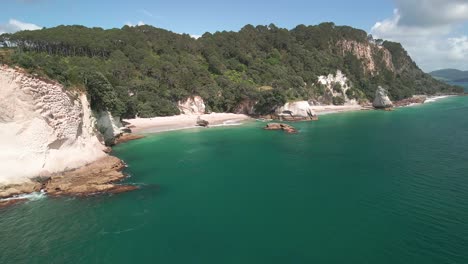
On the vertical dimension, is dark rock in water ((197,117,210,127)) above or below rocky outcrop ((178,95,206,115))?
below

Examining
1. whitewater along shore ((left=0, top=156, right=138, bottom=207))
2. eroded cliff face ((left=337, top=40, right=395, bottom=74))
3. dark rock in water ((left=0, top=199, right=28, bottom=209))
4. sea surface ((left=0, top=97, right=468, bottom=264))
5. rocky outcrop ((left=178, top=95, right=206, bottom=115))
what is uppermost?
eroded cliff face ((left=337, top=40, right=395, bottom=74))

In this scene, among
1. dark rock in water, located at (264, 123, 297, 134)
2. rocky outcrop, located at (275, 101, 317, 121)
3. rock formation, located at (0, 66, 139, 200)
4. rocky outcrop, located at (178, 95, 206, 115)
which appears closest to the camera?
rock formation, located at (0, 66, 139, 200)

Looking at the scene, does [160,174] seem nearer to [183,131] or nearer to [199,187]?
[199,187]

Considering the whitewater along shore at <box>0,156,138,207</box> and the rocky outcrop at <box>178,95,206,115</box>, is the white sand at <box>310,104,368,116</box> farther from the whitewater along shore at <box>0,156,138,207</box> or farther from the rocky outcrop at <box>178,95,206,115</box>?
the whitewater along shore at <box>0,156,138,207</box>

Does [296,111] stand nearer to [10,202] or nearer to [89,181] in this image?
[89,181]

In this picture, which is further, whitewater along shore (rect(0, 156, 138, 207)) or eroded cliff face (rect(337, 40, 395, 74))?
eroded cliff face (rect(337, 40, 395, 74))

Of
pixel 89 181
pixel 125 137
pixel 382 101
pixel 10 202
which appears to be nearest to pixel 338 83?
pixel 382 101

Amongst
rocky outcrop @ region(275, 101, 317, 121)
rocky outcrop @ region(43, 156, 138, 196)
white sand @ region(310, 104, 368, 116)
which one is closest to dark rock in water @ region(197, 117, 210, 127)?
rocky outcrop @ region(275, 101, 317, 121)
